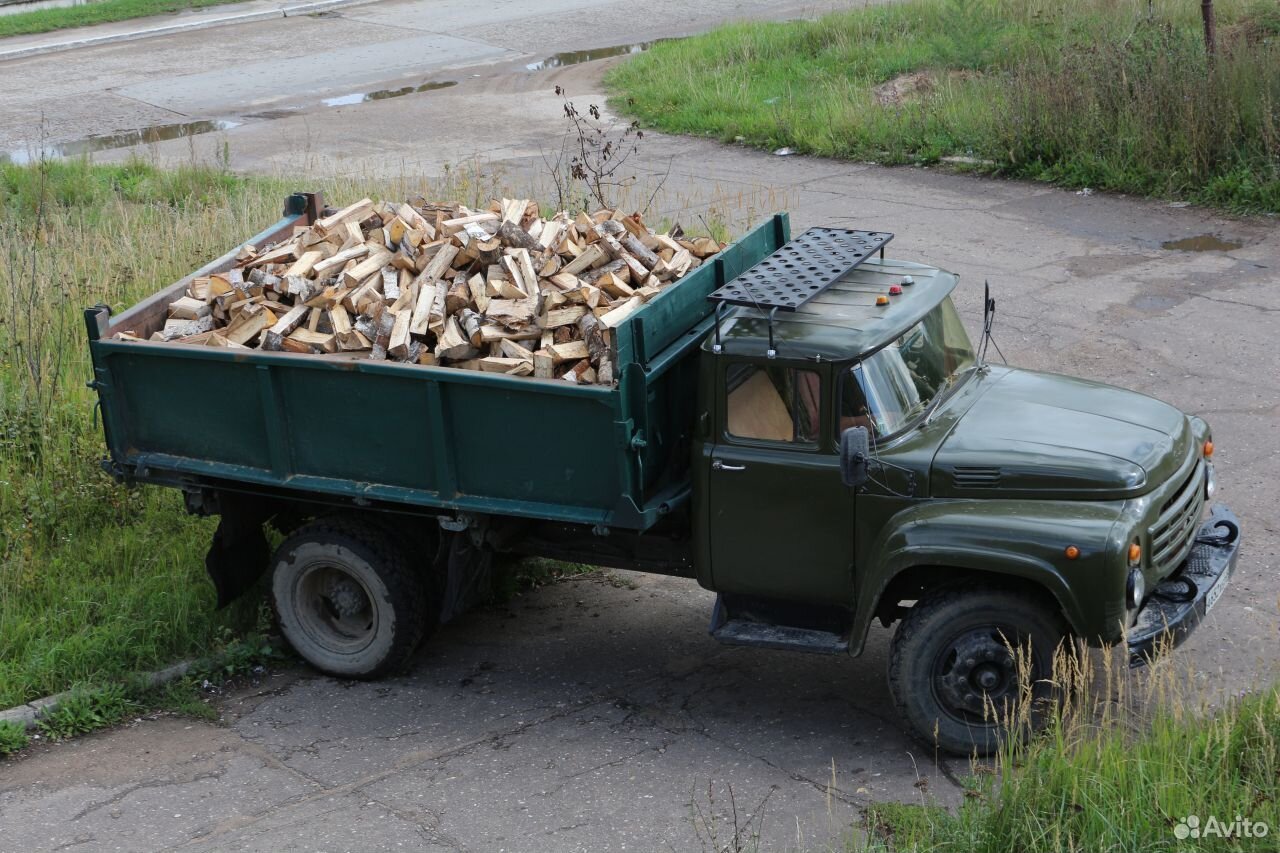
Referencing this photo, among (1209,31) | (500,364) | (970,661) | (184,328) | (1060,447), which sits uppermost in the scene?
(1209,31)

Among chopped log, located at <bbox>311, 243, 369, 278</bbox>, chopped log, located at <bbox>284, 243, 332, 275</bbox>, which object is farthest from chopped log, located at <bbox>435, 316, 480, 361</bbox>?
chopped log, located at <bbox>284, 243, 332, 275</bbox>

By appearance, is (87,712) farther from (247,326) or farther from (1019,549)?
(1019,549)

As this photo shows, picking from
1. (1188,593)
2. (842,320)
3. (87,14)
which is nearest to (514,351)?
(842,320)

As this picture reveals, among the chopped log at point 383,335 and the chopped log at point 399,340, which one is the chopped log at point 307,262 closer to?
the chopped log at point 383,335

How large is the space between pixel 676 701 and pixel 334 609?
197cm

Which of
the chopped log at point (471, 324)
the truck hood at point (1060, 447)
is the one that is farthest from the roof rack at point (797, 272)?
the chopped log at point (471, 324)

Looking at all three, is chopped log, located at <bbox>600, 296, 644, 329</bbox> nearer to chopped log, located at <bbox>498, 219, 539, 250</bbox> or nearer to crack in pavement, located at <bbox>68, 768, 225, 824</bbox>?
chopped log, located at <bbox>498, 219, 539, 250</bbox>

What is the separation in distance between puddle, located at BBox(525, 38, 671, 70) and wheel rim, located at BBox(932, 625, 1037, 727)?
1798 centimetres

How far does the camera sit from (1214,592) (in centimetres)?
612

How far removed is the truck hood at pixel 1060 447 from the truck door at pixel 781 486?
0.50 m

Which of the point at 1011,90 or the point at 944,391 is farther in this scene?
the point at 1011,90

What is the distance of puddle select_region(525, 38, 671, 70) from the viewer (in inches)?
898

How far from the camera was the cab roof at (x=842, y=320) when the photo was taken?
20.1 ft

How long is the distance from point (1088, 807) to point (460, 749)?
2.96 metres
